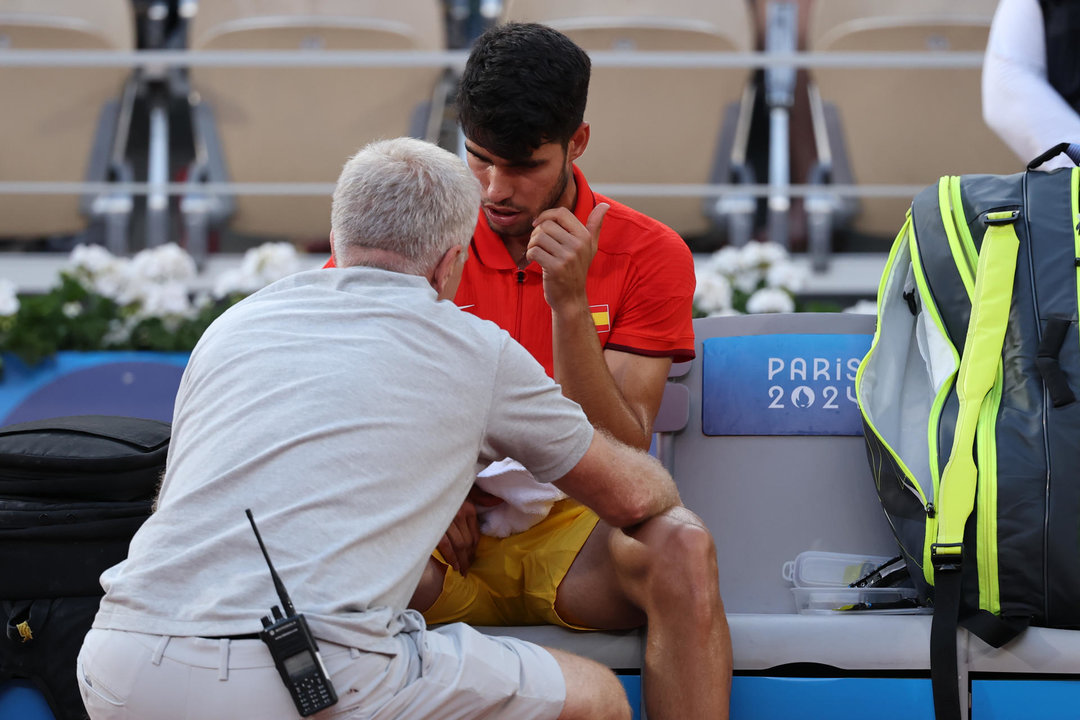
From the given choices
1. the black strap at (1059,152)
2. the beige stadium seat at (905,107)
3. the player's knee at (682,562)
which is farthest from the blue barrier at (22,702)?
the beige stadium seat at (905,107)

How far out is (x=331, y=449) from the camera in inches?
53.5

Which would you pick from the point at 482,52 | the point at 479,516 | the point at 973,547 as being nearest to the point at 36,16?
the point at 482,52

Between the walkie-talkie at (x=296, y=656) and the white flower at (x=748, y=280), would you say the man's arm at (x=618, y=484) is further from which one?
the white flower at (x=748, y=280)

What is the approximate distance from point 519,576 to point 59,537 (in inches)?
27.0

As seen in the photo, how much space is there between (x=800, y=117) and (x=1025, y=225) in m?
2.38

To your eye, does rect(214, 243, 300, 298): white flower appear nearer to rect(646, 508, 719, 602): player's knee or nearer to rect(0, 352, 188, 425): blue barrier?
rect(0, 352, 188, 425): blue barrier

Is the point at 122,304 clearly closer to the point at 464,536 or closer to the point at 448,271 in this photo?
the point at 464,536

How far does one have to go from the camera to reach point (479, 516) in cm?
196

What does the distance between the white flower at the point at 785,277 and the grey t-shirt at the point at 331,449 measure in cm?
183

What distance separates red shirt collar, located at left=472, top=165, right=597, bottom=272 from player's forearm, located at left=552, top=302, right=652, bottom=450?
0.75 ft

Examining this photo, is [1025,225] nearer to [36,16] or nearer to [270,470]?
[270,470]

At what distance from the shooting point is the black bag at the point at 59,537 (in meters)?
1.74

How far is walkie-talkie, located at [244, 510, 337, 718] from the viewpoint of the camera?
1278 millimetres

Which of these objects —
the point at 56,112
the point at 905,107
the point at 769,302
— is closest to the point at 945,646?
the point at 769,302
